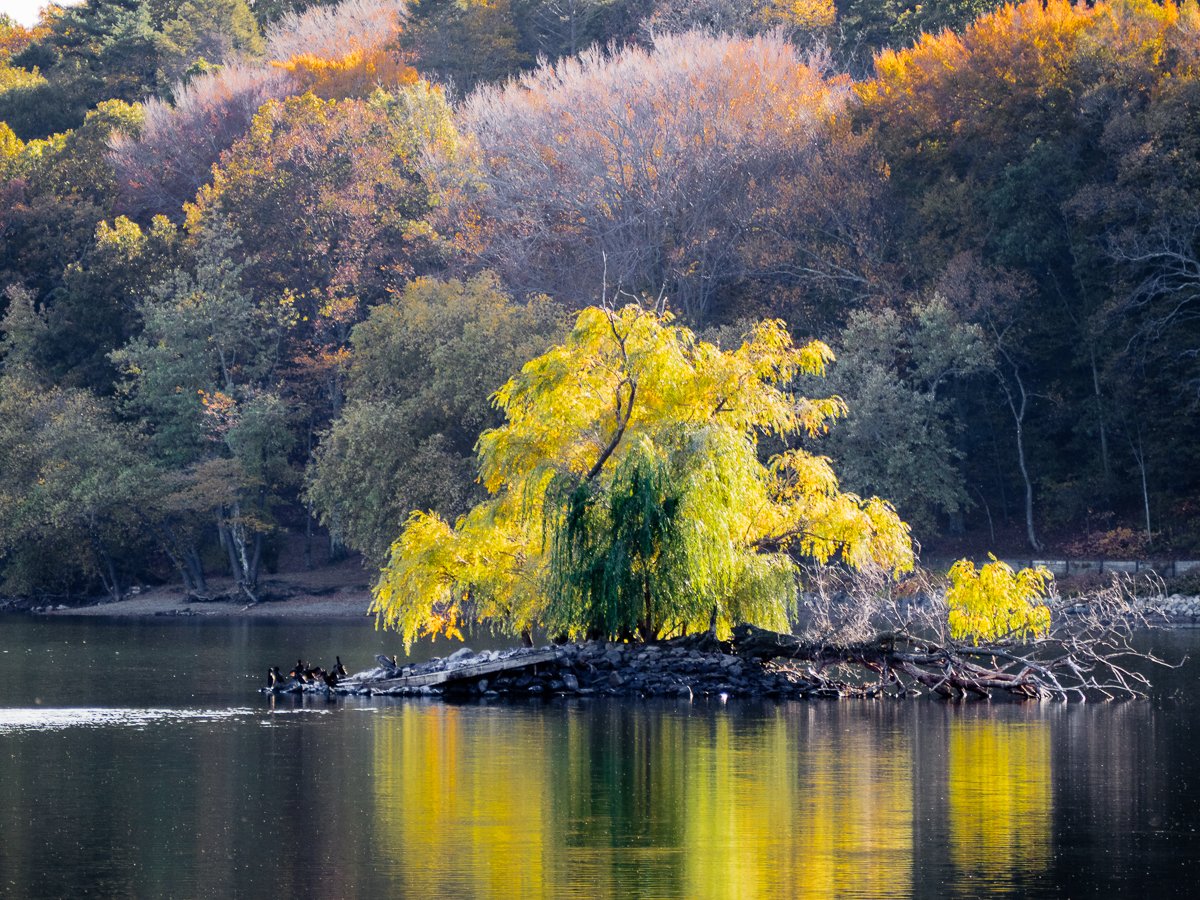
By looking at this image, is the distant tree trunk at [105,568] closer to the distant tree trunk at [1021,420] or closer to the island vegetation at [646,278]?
the island vegetation at [646,278]

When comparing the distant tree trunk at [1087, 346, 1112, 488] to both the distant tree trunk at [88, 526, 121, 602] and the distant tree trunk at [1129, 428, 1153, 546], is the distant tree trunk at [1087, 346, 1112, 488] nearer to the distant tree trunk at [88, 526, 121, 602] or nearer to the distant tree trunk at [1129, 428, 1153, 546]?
the distant tree trunk at [1129, 428, 1153, 546]

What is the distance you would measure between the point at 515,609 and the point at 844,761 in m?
11.9

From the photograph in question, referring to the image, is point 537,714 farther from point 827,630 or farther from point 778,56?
point 778,56

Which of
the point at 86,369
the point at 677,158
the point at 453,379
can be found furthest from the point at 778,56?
the point at 86,369

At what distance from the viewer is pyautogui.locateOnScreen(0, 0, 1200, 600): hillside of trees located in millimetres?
60938

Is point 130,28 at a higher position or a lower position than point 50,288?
higher

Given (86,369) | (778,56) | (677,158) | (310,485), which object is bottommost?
(310,485)

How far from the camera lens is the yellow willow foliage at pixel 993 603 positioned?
33.3m

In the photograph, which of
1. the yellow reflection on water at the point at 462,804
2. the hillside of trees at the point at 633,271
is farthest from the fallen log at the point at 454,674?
the hillside of trees at the point at 633,271

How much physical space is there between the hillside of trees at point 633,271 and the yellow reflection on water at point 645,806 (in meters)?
32.3

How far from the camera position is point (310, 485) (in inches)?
2566

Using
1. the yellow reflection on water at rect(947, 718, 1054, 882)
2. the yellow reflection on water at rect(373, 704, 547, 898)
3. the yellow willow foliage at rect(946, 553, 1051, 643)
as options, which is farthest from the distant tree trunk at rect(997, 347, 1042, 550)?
the yellow reflection on water at rect(373, 704, 547, 898)

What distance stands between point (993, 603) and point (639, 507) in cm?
679

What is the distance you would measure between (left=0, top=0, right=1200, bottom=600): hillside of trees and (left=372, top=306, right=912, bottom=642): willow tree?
22.7 metres
